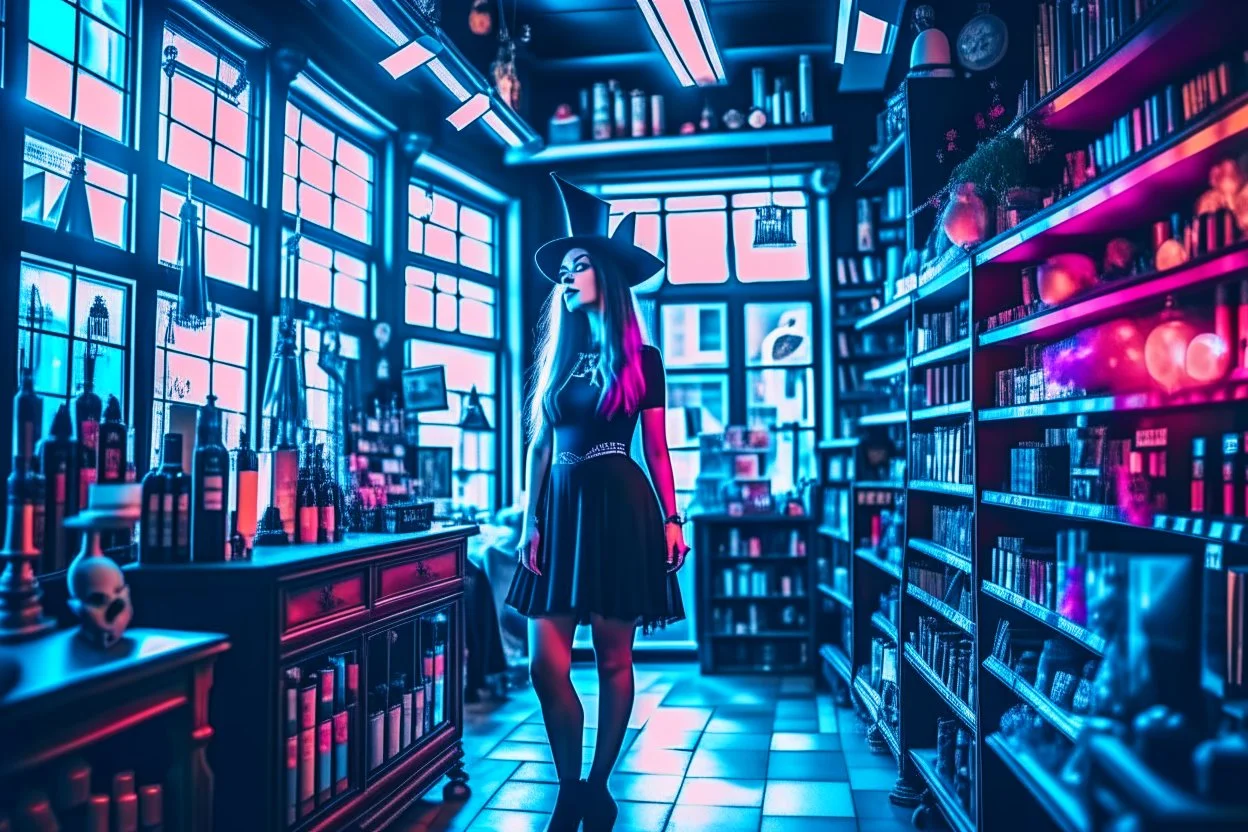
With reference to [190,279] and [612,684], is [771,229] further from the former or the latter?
[612,684]

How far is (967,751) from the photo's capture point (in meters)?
3.18

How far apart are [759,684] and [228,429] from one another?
3423 millimetres

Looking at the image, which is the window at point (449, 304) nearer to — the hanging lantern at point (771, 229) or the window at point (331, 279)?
the window at point (331, 279)

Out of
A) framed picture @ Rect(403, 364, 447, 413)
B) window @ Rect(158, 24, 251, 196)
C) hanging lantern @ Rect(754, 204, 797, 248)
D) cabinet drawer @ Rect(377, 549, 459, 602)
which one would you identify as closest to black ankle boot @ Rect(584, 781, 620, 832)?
cabinet drawer @ Rect(377, 549, 459, 602)

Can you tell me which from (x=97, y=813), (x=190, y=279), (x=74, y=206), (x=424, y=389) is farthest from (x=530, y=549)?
(x=424, y=389)

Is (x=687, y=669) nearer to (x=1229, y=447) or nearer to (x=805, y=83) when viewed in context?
(x=805, y=83)

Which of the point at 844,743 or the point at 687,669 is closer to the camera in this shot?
the point at 844,743

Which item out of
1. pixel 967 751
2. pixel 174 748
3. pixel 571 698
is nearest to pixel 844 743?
pixel 967 751

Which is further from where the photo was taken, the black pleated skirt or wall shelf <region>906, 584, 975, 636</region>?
wall shelf <region>906, 584, 975, 636</region>

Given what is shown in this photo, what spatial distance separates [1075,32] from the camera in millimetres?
3426

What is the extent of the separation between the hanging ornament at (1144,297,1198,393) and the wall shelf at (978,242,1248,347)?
7cm

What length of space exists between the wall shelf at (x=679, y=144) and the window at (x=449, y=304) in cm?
99

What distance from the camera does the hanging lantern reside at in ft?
21.3

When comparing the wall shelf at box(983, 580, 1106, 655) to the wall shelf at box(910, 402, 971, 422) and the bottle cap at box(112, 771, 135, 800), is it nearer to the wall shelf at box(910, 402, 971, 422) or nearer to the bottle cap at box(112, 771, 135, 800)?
the wall shelf at box(910, 402, 971, 422)
